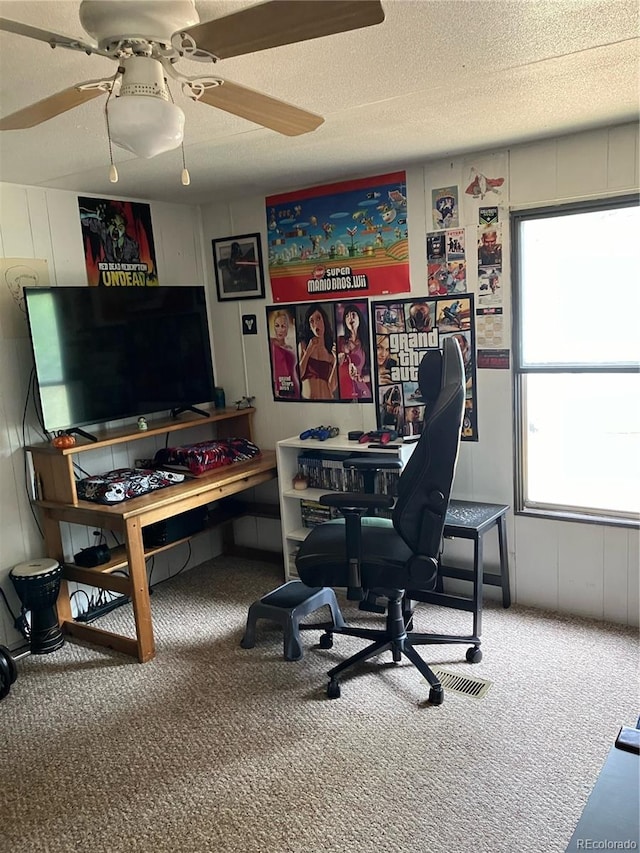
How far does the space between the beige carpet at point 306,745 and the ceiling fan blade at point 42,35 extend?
6.92 ft

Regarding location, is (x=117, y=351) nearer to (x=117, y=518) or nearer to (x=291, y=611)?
(x=117, y=518)

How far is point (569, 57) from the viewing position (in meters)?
1.94

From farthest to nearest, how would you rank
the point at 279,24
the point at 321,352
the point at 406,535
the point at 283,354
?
the point at 283,354 → the point at 321,352 → the point at 406,535 → the point at 279,24

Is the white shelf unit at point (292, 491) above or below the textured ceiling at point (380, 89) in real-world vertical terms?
below

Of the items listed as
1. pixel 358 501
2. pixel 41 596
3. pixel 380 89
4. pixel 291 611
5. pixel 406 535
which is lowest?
pixel 291 611

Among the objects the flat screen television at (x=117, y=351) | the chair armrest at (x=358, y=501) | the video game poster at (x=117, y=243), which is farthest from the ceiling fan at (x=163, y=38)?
the video game poster at (x=117, y=243)

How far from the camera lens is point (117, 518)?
9.63 feet

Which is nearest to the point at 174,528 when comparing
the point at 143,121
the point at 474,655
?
the point at 474,655

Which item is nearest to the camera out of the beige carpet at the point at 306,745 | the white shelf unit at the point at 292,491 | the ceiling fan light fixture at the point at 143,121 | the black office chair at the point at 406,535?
the ceiling fan light fixture at the point at 143,121

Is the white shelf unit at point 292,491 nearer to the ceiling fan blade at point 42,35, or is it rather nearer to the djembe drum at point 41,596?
the djembe drum at point 41,596

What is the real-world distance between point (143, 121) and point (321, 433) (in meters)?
2.45

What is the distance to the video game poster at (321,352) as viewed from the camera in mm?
3691

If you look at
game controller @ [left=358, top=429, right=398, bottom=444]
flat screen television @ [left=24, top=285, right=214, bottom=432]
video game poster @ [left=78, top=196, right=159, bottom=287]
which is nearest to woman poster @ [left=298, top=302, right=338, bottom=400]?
game controller @ [left=358, top=429, right=398, bottom=444]

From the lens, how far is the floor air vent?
262 centimetres
